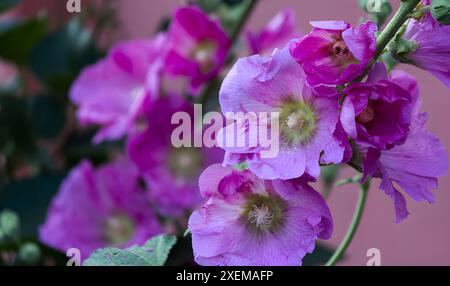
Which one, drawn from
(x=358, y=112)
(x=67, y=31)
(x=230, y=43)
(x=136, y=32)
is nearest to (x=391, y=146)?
(x=358, y=112)

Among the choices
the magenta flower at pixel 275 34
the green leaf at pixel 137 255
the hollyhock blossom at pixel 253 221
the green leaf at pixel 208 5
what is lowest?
the green leaf at pixel 137 255

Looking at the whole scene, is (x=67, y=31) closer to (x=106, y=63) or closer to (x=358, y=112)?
(x=106, y=63)

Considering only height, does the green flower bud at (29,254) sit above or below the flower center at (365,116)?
below

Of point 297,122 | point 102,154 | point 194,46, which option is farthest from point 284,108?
point 102,154

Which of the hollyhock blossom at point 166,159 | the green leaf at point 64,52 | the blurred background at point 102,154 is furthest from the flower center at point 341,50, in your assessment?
the green leaf at point 64,52

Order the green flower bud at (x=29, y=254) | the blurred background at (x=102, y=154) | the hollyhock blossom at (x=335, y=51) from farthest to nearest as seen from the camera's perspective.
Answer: the blurred background at (x=102, y=154), the green flower bud at (x=29, y=254), the hollyhock blossom at (x=335, y=51)

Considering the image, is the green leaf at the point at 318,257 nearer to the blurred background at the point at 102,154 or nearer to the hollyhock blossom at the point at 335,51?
the blurred background at the point at 102,154

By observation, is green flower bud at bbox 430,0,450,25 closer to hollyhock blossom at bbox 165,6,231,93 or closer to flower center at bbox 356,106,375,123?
flower center at bbox 356,106,375,123

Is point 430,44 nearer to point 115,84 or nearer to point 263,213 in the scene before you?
point 263,213
